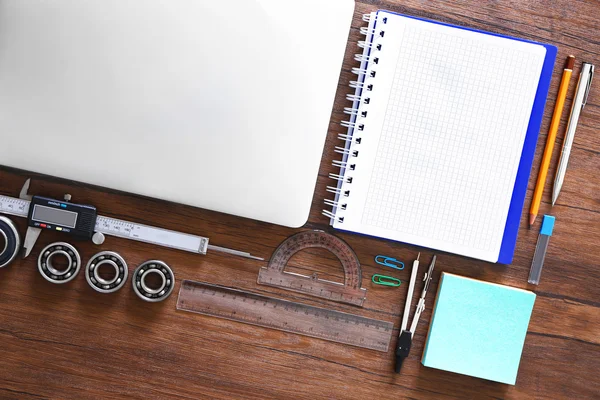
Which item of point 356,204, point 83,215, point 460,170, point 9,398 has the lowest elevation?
point 9,398

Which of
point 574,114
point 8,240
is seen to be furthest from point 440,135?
point 8,240

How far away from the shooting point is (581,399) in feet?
3.73

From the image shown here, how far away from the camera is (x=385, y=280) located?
3.59 ft

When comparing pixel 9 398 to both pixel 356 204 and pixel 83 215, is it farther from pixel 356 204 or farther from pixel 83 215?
pixel 356 204

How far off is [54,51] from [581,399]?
1.30 m

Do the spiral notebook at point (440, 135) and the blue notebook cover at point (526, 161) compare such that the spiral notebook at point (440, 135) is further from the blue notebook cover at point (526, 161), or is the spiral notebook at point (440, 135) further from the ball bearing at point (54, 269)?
the ball bearing at point (54, 269)

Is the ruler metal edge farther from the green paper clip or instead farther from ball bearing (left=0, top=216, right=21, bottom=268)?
the green paper clip

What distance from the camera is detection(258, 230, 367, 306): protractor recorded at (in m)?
1.08

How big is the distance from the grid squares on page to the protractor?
90 mm

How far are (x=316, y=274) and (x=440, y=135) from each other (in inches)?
15.2

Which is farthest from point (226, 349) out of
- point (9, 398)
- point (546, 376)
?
point (546, 376)

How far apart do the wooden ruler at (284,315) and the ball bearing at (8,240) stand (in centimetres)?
34

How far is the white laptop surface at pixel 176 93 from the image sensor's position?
950mm

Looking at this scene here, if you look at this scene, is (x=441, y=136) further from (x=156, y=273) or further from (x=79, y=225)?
(x=79, y=225)
